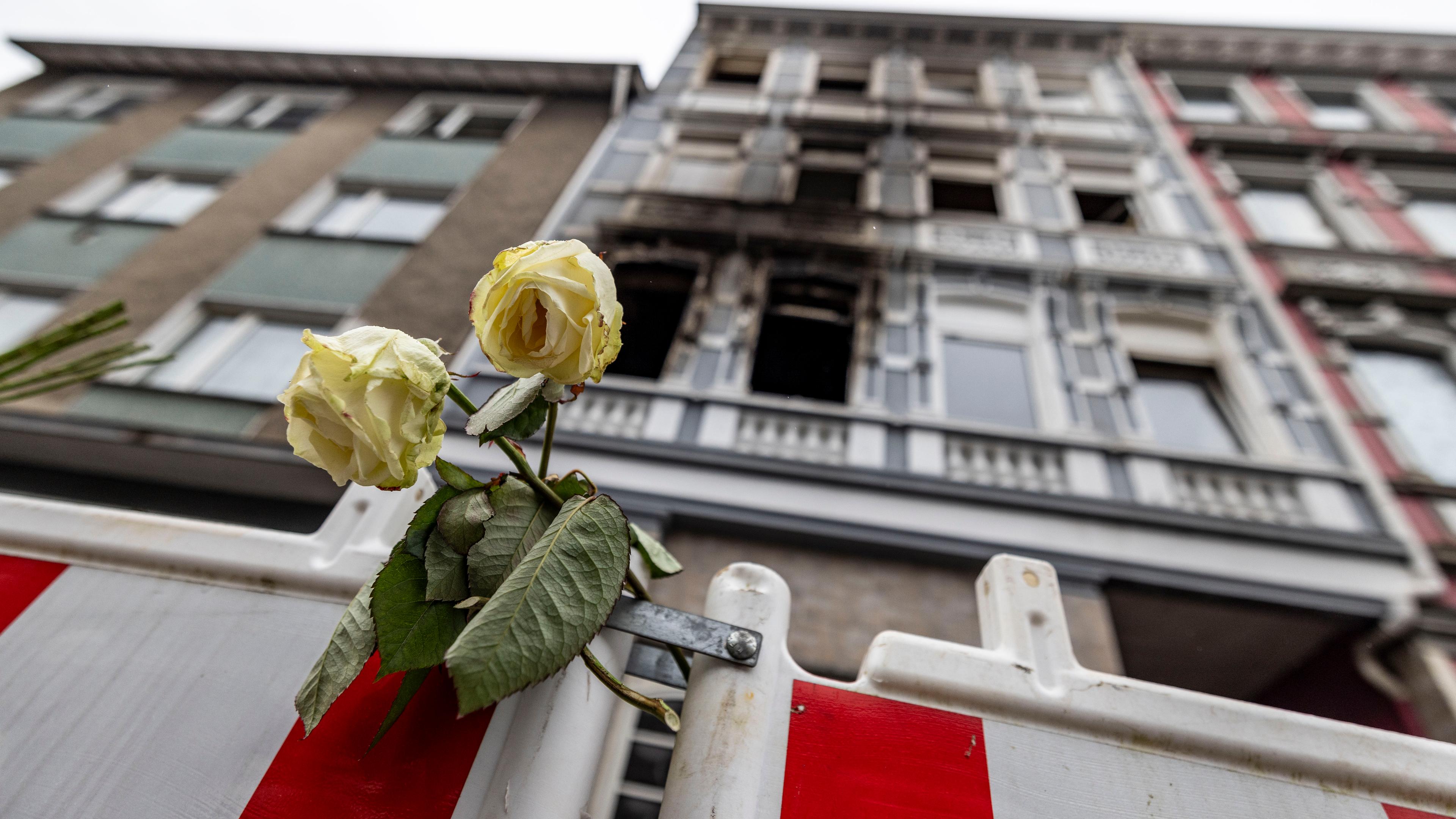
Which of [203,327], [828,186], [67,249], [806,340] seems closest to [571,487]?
[806,340]

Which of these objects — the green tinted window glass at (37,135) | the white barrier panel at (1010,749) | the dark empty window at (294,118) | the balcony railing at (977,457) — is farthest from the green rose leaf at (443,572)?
the green tinted window glass at (37,135)

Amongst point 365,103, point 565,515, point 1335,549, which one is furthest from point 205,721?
point 365,103

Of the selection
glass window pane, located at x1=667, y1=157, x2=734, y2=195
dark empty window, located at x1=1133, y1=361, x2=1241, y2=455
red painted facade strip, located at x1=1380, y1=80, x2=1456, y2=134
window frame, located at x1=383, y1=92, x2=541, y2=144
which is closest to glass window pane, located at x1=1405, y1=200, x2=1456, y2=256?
red painted facade strip, located at x1=1380, y1=80, x2=1456, y2=134

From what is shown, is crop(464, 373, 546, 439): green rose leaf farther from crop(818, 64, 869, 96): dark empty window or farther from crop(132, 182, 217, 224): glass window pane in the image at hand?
crop(818, 64, 869, 96): dark empty window

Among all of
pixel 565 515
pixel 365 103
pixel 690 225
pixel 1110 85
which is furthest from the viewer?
pixel 365 103

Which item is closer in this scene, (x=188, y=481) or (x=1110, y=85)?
(x=188, y=481)

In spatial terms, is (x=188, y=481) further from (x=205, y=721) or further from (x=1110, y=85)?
(x=1110, y=85)

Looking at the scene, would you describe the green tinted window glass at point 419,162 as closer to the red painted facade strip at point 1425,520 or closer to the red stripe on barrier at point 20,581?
the red stripe on barrier at point 20,581

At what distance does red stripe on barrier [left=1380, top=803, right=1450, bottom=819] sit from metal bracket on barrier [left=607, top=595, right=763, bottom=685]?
979 mm

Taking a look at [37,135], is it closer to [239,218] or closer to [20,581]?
[239,218]

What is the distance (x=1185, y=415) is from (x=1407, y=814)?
5.36 meters

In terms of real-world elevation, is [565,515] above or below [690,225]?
below

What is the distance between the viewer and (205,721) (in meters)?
0.93

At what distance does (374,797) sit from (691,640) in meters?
0.51
